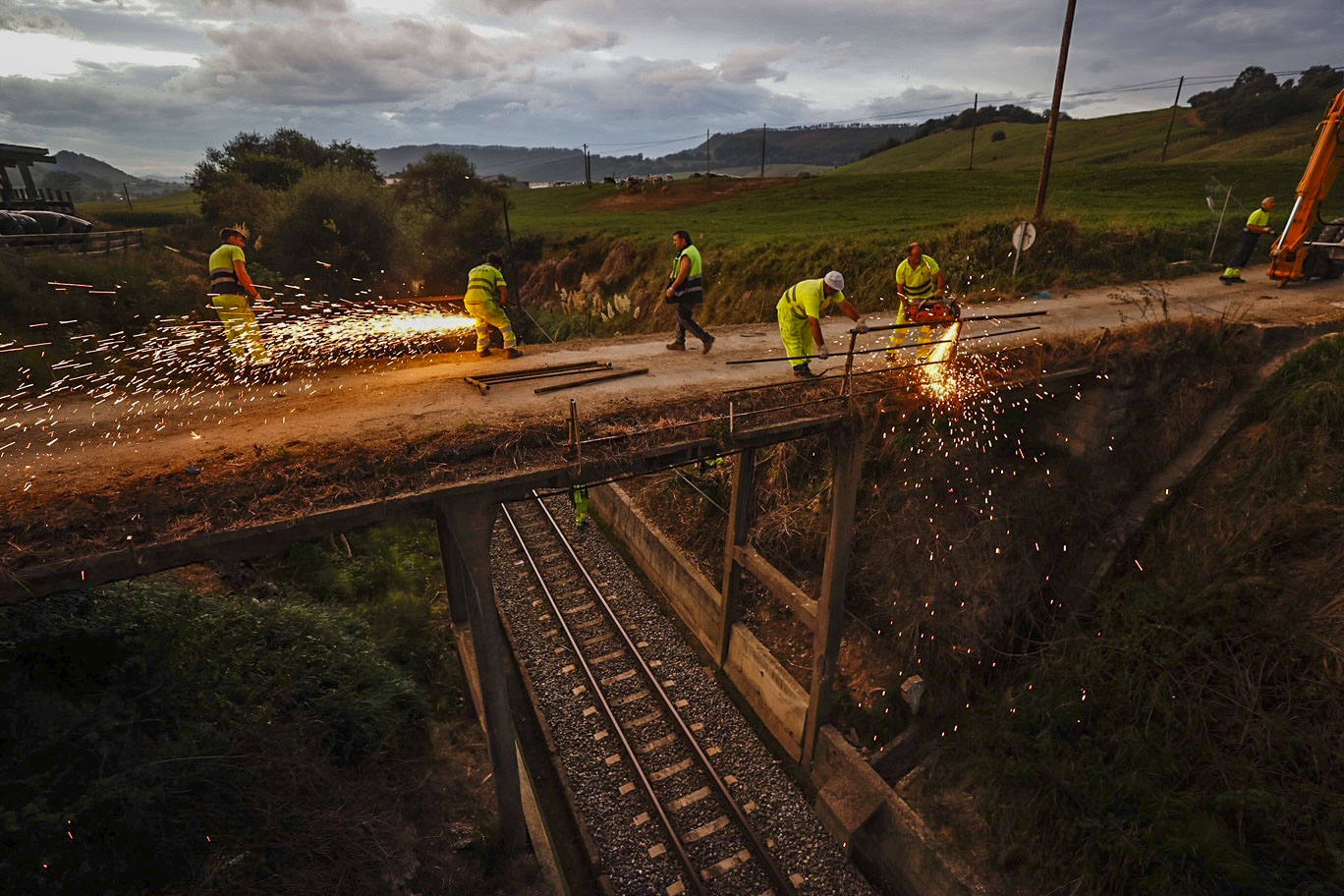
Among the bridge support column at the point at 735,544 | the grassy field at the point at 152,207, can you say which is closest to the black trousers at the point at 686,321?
the bridge support column at the point at 735,544

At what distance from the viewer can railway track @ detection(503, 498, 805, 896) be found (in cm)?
841

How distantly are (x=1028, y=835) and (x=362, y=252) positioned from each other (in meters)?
25.3

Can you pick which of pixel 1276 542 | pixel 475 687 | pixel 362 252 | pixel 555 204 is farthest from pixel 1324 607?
pixel 555 204

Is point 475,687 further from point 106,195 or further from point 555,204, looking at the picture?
point 106,195

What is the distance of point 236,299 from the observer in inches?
353

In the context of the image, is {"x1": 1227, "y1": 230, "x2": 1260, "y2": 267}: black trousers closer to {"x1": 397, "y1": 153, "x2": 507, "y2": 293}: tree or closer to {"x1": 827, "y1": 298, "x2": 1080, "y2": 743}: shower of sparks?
{"x1": 827, "y1": 298, "x2": 1080, "y2": 743}: shower of sparks

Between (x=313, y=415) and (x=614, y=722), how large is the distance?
7.07 metres

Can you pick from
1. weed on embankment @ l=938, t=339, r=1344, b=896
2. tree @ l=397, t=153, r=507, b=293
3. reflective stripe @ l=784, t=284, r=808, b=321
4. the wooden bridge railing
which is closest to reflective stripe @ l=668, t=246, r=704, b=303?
reflective stripe @ l=784, t=284, r=808, b=321

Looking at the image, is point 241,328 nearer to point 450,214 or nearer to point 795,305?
point 795,305

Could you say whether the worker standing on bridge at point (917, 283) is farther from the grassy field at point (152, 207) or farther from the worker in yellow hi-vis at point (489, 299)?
the grassy field at point (152, 207)

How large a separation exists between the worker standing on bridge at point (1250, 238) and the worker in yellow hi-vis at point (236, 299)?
20.9 metres

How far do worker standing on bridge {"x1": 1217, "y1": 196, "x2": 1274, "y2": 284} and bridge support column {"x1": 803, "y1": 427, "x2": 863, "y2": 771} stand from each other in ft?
43.7

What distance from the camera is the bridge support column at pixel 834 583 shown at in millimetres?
8547

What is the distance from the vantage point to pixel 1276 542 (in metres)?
7.84
